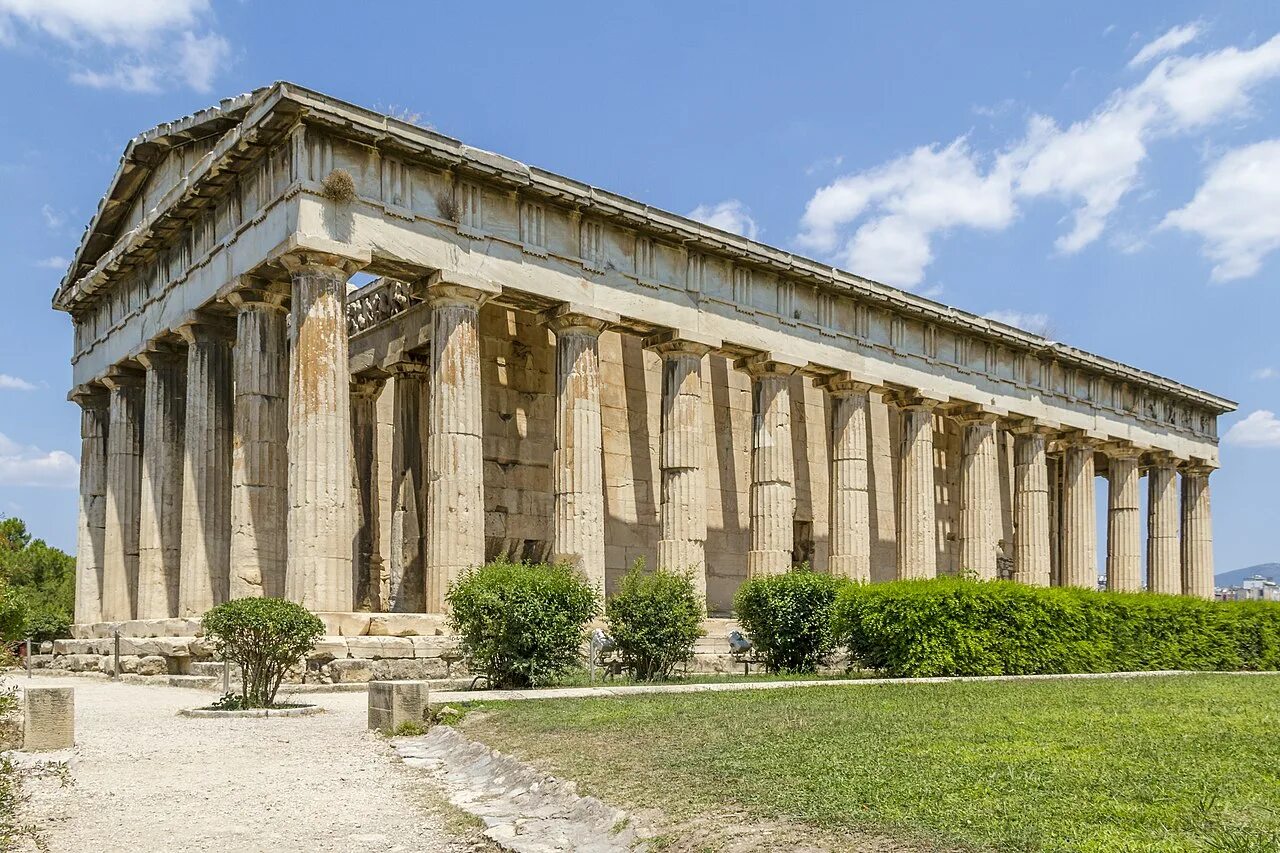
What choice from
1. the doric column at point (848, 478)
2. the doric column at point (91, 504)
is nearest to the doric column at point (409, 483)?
the doric column at point (91, 504)

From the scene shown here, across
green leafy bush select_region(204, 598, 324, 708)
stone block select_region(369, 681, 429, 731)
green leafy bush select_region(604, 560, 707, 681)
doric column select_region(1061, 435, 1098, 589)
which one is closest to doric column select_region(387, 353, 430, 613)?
green leafy bush select_region(604, 560, 707, 681)

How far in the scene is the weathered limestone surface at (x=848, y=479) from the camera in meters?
31.6

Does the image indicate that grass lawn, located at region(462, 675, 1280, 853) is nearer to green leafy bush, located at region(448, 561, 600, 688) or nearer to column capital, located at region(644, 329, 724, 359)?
green leafy bush, located at region(448, 561, 600, 688)

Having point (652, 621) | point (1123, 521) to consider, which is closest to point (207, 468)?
point (652, 621)

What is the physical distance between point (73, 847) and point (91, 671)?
2065 cm

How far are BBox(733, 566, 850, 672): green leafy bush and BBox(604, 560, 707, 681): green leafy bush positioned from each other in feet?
7.06

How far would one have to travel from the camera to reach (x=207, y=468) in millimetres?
26469

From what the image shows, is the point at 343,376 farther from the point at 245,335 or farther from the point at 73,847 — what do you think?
the point at 73,847

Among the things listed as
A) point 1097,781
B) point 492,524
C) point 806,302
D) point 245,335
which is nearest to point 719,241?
point 806,302

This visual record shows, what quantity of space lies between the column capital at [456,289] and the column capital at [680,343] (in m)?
5.03

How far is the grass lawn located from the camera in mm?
6723

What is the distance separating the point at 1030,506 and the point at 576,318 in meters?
18.9

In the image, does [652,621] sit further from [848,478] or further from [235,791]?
[848,478]

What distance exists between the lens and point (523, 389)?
30359 mm
